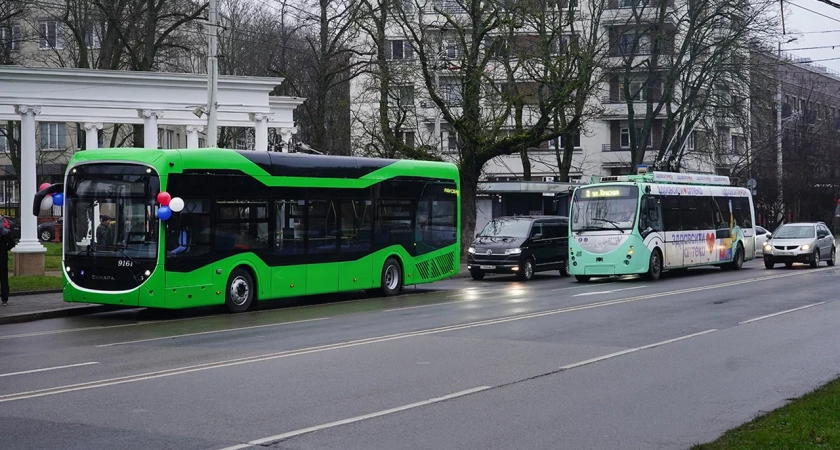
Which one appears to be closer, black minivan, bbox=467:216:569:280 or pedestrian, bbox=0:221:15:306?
pedestrian, bbox=0:221:15:306

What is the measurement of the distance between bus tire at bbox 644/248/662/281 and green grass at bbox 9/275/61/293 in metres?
16.4

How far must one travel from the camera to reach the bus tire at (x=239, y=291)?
20.7 m

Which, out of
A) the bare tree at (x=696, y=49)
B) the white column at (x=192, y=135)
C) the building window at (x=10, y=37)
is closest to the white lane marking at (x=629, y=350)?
the white column at (x=192, y=135)

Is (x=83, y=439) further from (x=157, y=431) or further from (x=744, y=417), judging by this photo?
(x=744, y=417)

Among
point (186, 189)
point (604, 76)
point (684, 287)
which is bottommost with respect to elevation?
point (684, 287)

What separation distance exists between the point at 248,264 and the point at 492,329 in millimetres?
6318

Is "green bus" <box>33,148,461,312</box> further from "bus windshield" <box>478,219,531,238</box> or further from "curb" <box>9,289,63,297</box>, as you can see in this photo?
"bus windshield" <box>478,219,531,238</box>

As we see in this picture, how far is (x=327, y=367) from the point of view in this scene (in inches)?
496

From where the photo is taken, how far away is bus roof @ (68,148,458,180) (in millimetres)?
19484

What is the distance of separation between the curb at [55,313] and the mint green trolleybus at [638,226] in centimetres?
1392

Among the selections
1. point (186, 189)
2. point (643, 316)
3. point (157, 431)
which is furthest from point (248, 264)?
point (157, 431)

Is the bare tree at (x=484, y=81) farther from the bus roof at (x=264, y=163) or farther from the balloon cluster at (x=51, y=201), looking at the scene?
the balloon cluster at (x=51, y=201)

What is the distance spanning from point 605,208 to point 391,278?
25.7 ft

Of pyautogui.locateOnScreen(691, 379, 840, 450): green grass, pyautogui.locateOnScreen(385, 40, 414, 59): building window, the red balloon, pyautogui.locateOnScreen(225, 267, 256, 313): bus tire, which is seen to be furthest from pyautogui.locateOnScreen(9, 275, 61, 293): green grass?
pyautogui.locateOnScreen(691, 379, 840, 450): green grass
